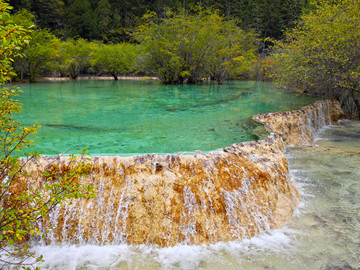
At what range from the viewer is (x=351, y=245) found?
3920 millimetres

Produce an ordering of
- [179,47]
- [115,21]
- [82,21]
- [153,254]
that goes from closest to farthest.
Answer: [153,254], [179,47], [82,21], [115,21]

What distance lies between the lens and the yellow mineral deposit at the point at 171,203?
4.04 metres

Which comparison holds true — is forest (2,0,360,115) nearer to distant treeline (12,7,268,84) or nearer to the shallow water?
distant treeline (12,7,268,84)

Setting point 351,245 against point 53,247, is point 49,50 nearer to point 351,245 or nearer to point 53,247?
point 53,247

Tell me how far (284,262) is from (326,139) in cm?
751

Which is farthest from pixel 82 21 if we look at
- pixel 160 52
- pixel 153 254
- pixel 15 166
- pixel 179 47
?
pixel 15 166

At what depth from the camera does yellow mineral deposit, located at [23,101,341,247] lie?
4.04 metres

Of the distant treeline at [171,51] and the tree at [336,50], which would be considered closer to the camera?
the tree at [336,50]

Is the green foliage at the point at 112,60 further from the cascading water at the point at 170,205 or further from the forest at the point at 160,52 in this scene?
the cascading water at the point at 170,205

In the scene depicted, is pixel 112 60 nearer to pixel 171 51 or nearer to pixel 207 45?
pixel 171 51

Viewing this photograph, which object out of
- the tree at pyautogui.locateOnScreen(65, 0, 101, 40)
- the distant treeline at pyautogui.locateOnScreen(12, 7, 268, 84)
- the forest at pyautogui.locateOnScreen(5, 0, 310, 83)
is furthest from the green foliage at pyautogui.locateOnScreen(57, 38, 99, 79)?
the tree at pyautogui.locateOnScreen(65, 0, 101, 40)

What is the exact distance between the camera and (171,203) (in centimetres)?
→ 424

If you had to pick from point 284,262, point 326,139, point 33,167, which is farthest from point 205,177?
point 326,139

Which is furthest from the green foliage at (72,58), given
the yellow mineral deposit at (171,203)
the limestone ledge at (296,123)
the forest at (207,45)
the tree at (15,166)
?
→ the tree at (15,166)
